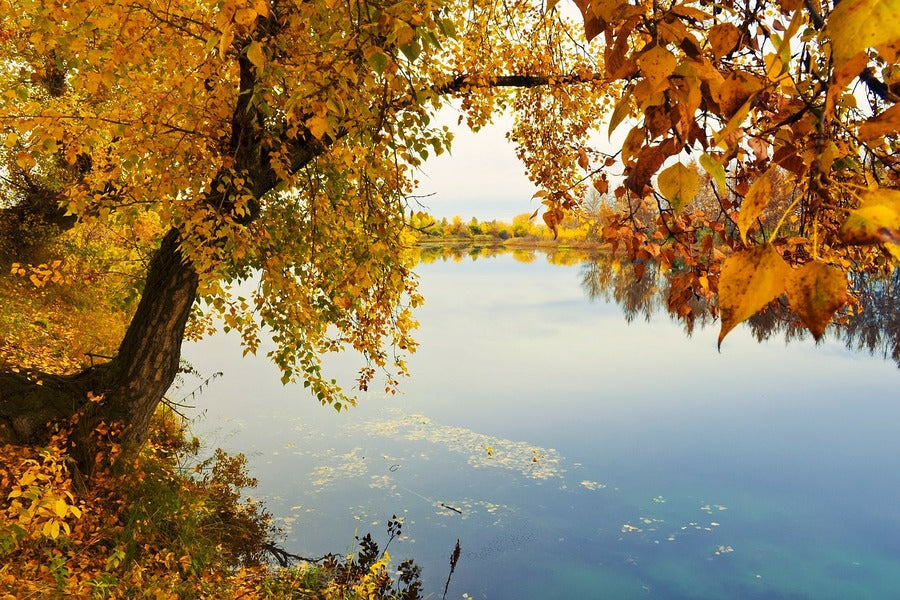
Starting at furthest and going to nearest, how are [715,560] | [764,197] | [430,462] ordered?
[430,462]
[715,560]
[764,197]

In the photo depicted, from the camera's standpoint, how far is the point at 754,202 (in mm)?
538

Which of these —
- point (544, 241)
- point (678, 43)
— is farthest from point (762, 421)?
point (544, 241)

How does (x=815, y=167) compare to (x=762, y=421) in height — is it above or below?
above

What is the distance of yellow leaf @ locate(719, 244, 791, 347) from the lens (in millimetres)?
472

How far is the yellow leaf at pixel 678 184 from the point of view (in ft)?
2.25

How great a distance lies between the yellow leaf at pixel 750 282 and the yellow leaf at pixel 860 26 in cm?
15

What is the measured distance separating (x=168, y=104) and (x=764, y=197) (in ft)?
16.5

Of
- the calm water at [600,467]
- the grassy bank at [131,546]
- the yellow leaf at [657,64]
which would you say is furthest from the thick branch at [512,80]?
the calm water at [600,467]

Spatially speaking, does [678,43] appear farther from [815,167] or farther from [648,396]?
[648,396]

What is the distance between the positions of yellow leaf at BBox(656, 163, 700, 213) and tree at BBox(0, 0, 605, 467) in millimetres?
2016

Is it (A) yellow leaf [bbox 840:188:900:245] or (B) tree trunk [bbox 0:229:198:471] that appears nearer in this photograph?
(A) yellow leaf [bbox 840:188:900:245]

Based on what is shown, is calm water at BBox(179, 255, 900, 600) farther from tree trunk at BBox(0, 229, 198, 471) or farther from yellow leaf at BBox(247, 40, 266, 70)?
yellow leaf at BBox(247, 40, 266, 70)

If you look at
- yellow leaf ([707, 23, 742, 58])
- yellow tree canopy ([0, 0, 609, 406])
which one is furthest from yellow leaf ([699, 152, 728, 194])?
yellow tree canopy ([0, 0, 609, 406])

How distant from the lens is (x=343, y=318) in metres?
5.73
